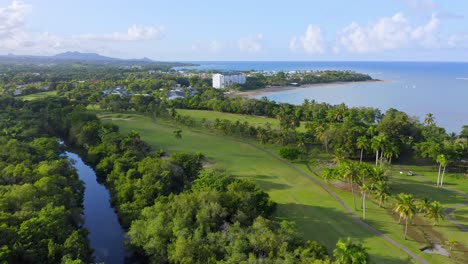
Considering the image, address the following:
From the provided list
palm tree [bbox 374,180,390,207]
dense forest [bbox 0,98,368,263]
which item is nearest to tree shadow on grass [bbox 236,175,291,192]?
dense forest [bbox 0,98,368,263]

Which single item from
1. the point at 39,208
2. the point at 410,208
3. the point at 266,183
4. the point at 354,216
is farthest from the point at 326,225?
the point at 39,208

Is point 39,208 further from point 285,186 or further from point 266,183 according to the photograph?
point 285,186

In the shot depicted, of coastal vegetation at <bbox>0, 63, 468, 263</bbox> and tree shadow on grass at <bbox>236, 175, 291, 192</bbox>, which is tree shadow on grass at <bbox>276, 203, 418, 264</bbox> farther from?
tree shadow on grass at <bbox>236, 175, 291, 192</bbox>

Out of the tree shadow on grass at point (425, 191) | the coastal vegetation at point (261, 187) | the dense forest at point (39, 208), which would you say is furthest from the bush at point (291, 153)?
the dense forest at point (39, 208)

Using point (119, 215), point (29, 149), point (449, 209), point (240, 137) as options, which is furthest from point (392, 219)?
point (29, 149)

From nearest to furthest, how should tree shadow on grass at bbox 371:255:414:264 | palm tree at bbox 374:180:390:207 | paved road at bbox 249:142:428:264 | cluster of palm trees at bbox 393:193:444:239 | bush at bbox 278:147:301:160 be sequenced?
tree shadow on grass at bbox 371:255:414:264 → paved road at bbox 249:142:428:264 → cluster of palm trees at bbox 393:193:444:239 → palm tree at bbox 374:180:390:207 → bush at bbox 278:147:301:160

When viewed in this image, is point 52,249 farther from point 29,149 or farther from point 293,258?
point 29,149
